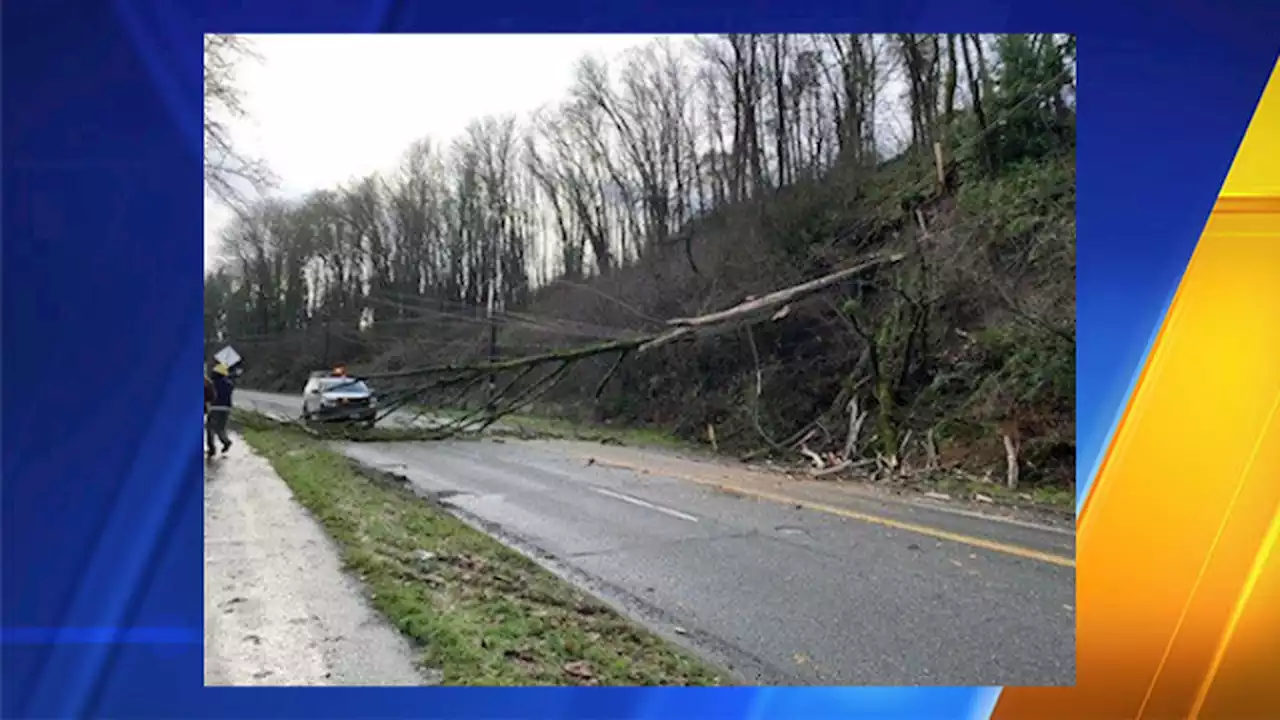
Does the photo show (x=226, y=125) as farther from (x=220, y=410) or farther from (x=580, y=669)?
(x=580, y=669)

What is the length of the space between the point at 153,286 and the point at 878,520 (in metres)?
2.35

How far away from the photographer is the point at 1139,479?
192 cm

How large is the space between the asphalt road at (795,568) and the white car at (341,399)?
0.30ft

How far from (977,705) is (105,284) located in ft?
9.48

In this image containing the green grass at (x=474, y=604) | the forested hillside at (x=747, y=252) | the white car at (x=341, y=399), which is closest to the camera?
the green grass at (x=474, y=604)

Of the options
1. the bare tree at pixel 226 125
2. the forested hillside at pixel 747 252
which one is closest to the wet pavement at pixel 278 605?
the forested hillside at pixel 747 252

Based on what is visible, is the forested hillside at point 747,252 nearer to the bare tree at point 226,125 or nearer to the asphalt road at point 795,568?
the bare tree at point 226,125

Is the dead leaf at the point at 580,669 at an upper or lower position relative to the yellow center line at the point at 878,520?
lower

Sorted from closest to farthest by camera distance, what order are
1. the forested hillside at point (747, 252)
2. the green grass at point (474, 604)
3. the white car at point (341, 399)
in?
the green grass at point (474, 604), the forested hillside at point (747, 252), the white car at point (341, 399)

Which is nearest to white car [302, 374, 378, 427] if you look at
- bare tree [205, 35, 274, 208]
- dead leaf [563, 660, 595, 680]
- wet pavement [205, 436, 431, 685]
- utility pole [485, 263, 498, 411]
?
wet pavement [205, 436, 431, 685]

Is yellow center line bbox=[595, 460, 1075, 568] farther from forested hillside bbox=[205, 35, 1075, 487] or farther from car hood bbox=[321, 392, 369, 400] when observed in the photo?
car hood bbox=[321, 392, 369, 400]

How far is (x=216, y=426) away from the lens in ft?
6.18

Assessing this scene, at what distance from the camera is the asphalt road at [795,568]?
1827mm

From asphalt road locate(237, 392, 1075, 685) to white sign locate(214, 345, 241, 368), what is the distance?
0.38ft
